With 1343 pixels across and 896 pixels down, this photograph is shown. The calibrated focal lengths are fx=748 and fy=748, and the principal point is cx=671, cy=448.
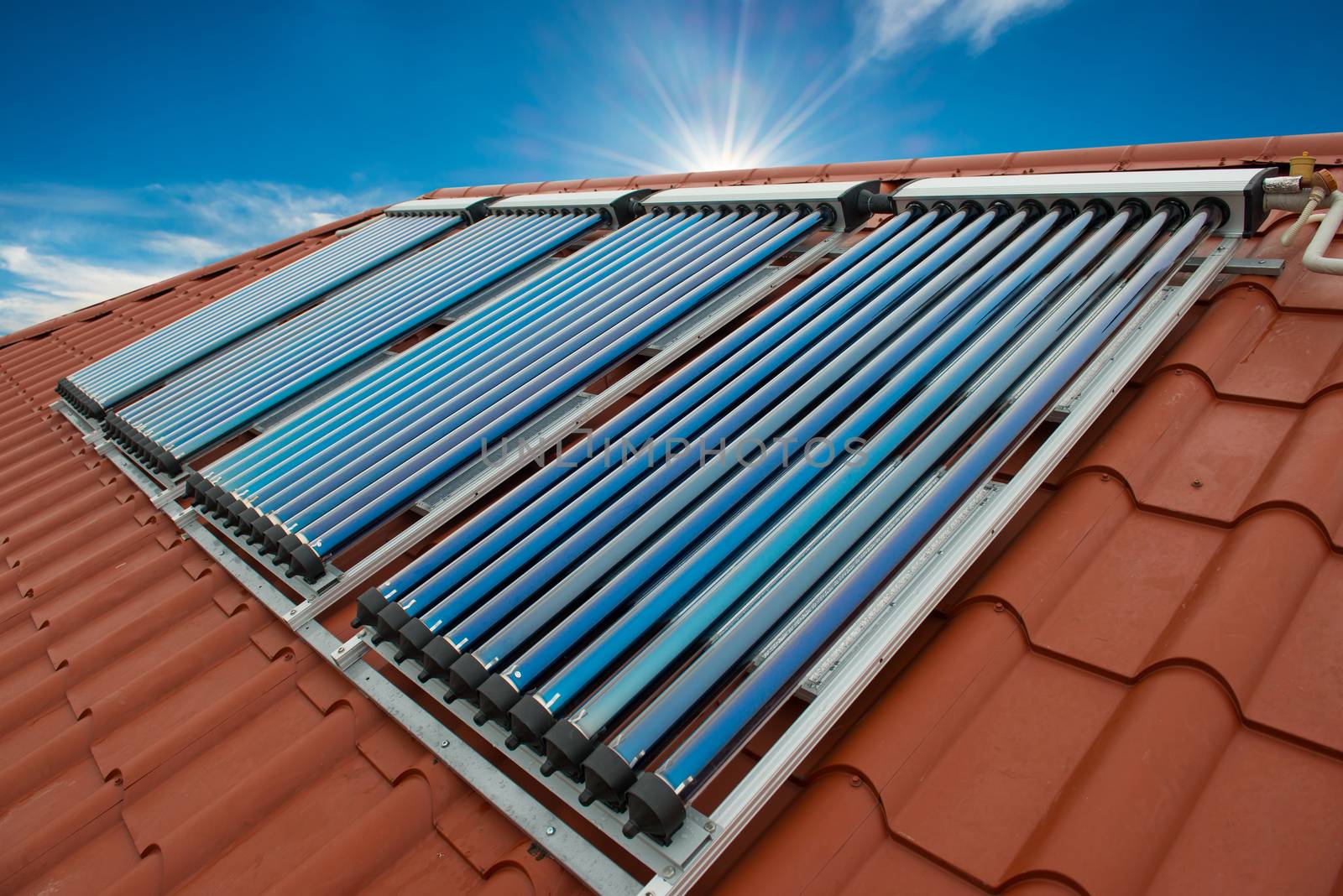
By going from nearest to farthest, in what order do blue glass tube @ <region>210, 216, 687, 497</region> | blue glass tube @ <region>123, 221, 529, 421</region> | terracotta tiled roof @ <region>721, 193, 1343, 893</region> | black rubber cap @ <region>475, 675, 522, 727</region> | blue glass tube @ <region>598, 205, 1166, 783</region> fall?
terracotta tiled roof @ <region>721, 193, 1343, 893</region> < blue glass tube @ <region>598, 205, 1166, 783</region> < black rubber cap @ <region>475, 675, 522, 727</region> < blue glass tube @ <region>210, 216, 687, 497</region> < blue glass tube @ <region>123, 221, 529, 421</region>

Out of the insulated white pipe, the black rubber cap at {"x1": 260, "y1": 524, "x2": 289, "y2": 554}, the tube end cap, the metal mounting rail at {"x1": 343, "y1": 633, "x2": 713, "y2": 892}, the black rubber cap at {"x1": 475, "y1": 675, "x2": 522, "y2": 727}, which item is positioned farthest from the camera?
the black rubber cap at {"x1": 260, "y1": 524, "x2": 289, "y2": 554}

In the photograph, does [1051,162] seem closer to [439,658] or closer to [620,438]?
[620,438]

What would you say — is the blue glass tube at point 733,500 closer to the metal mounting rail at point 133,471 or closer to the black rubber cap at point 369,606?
the black rubber cap at point 369,606

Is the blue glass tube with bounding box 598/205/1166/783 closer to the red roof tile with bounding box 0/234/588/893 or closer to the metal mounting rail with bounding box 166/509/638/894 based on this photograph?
the metal mounting rail with bounding box 166/509/638/894

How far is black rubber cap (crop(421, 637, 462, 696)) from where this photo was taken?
2.03m

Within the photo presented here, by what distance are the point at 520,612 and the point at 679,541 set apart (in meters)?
0.50

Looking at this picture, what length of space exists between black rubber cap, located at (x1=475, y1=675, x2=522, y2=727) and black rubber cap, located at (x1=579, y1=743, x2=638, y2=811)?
286mm

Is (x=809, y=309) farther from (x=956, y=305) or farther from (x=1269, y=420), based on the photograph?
(x=1269, y=420)

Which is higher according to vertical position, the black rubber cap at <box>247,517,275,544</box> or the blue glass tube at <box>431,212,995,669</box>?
the blue glass tube at <box>431,212,995,669</box>

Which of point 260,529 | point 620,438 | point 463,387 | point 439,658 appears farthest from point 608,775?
point 463,387

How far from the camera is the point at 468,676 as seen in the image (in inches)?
75.8

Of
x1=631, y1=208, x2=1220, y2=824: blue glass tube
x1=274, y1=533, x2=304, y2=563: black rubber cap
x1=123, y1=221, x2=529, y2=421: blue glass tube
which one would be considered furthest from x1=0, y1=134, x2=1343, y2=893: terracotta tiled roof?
x1=123, y1=221, x2=529, y2=421: blue glass tube

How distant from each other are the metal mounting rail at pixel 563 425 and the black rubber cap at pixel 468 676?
995 millimetres

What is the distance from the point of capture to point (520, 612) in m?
2.14
